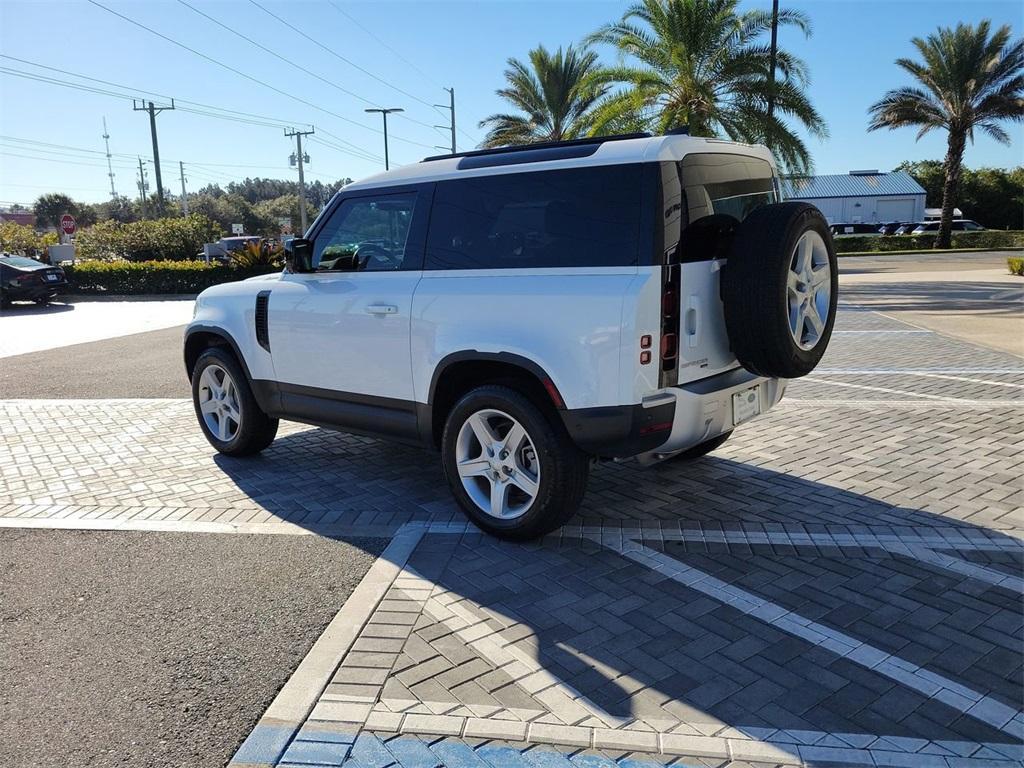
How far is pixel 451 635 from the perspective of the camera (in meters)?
3.27

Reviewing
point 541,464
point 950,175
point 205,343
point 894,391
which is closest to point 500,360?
point 541,464

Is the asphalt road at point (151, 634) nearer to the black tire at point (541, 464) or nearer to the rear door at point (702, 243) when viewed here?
the black tire at point (541, 464)

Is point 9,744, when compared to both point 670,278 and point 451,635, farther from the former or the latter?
point 670,278

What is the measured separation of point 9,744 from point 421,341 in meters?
2.59

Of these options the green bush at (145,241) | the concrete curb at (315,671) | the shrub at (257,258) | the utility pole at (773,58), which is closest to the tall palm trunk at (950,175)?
the utility pole at (773,58)

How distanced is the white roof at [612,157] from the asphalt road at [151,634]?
219 centimetres

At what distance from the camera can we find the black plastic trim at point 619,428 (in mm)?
3650

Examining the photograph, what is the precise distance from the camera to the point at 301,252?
5.13 m

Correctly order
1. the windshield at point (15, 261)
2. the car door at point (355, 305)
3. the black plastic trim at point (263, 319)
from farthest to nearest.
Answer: the windshield at point (15, 261), the black plastic trim at point (263, 319), the car door at point (355, 305)

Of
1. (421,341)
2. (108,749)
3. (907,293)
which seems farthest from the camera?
(907,293)

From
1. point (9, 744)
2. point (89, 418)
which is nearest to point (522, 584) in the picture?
point (9, 744)

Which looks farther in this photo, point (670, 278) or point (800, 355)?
point (800, 355)

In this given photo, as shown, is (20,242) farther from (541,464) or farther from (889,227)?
(889,227)

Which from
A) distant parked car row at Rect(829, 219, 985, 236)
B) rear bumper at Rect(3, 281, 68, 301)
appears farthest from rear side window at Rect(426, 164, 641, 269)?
distant parked car row at Rect(829, 219, 985, 236)
